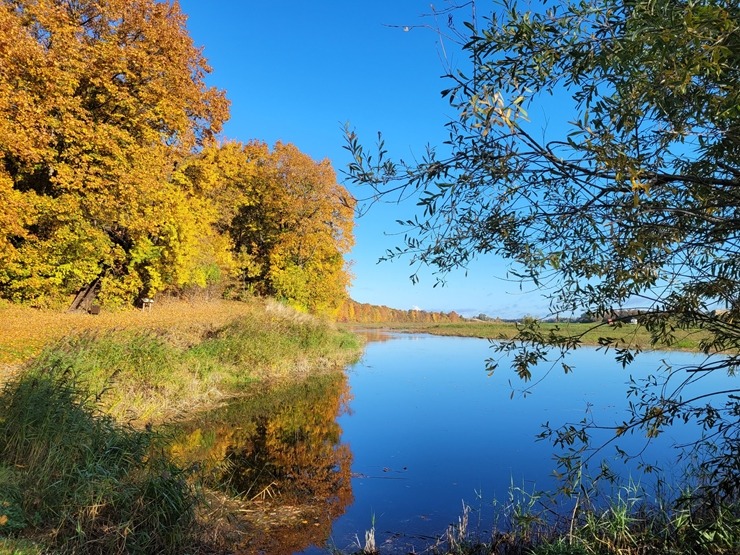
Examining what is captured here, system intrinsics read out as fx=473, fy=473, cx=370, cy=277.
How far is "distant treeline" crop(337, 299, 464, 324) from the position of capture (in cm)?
9275

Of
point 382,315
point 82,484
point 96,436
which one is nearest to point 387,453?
point 96,436

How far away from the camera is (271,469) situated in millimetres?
8516

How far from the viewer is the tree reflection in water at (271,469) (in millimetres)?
5961

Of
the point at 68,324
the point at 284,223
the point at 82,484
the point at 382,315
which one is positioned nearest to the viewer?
the point at 82,484

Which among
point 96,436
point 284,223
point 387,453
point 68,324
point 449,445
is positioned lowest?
point 387,453

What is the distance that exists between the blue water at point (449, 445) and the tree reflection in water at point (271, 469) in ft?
1.13

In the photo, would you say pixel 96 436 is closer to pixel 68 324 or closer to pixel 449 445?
pixel 449 445

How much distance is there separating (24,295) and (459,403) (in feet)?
51.1

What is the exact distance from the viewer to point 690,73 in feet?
6.22

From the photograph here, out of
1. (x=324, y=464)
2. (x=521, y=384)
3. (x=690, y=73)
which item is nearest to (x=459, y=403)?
(x=521, y=384)

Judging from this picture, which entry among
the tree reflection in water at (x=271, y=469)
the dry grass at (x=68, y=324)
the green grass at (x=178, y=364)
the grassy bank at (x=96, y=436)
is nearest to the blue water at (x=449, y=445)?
the tree reflection in water at (x=271, y=469)

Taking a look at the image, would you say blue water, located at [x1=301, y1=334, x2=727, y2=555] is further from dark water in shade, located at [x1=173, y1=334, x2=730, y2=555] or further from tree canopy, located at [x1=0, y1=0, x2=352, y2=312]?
tree canopy, located at [x1=0, y1=0, x2=352, y2=312]

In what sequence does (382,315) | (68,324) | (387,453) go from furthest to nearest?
1. (382,315)
2. (68,324)
3. (387,453)

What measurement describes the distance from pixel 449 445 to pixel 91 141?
14758mm
